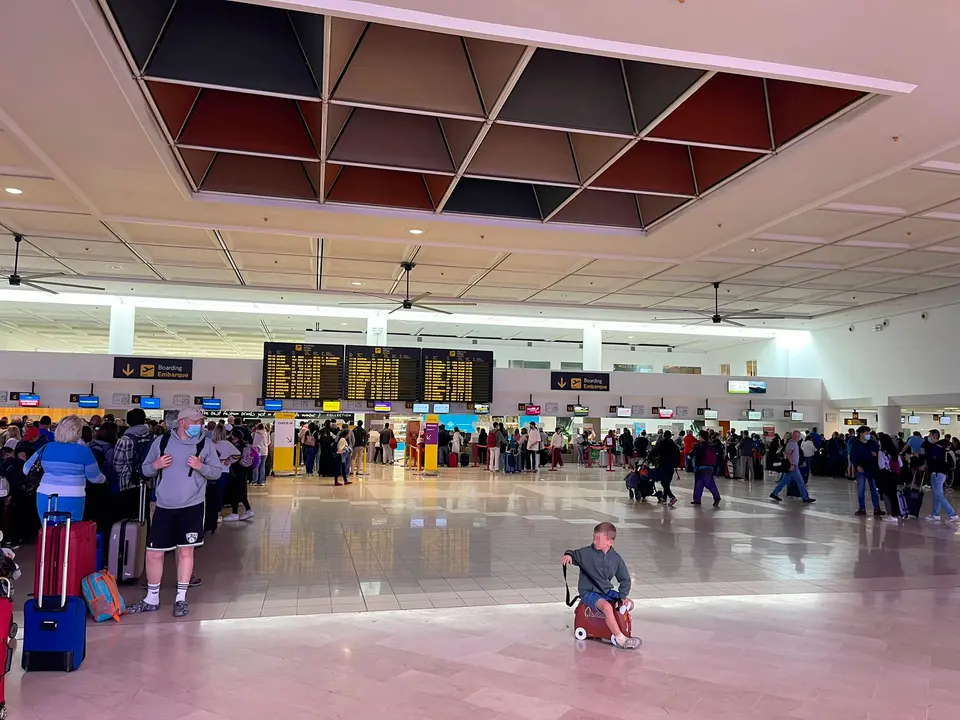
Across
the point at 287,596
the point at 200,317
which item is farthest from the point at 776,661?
the point at 200,317

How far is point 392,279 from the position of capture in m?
16.3

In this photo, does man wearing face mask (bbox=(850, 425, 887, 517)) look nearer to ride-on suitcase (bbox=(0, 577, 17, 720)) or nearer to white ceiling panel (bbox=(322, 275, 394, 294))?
white ceiling panel (bbox=(322, 275, 394, 294))

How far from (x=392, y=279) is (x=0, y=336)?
1985 centimetres

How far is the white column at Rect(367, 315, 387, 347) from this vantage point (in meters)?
21.5

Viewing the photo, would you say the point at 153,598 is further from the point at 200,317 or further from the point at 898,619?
the point at 200,317

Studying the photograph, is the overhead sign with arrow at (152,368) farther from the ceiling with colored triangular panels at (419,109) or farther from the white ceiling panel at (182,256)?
the ceiling with colored triangular panels at (419,109)

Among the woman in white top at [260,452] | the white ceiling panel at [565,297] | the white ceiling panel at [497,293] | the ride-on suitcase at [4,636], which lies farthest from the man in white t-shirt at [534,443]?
the ride-on suitcase at [4,636]

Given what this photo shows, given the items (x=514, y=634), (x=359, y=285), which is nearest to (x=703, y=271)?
(x=359, y=285)

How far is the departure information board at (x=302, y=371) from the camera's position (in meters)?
18.4

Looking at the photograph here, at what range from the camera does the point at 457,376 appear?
1961 centimetres

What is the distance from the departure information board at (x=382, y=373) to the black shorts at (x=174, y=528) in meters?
12.8

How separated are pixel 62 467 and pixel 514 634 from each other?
374 cm

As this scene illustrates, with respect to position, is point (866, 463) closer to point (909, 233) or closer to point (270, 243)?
point (909, 233)

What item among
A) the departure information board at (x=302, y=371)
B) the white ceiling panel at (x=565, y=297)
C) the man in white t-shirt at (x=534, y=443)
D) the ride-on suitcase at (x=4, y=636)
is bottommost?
the ride-on suitcase at (x=4, y=636)
